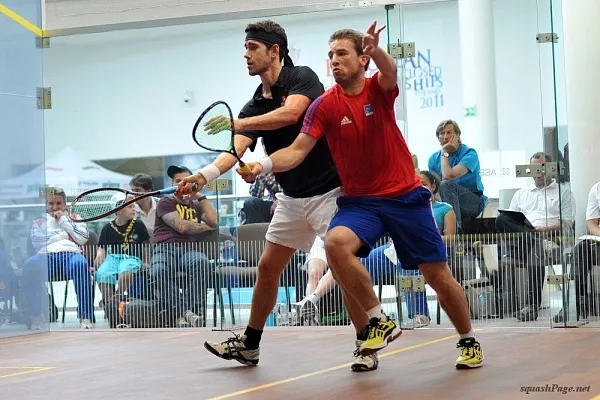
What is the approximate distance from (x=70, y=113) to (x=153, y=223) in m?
1.16

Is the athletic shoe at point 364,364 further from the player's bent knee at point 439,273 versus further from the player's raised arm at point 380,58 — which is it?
the player's raised arm at point 380,58

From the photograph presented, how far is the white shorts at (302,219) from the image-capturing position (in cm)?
473

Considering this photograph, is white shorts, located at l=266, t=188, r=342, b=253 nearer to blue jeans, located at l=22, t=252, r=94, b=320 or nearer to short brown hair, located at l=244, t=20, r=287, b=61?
short brown hair, located at l=244, t=20, r=287, b=61

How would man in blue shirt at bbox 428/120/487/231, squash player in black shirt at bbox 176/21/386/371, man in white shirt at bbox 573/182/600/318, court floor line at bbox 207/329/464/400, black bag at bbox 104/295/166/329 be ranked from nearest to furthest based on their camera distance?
court floor line at bbox 207/329/464/400 → squash player in black shirt at bbox 176/21/386/371 → man in white shirt at bbox 573/182/600/318 → man in blue shirt at bbox 428/120/487/231 → black bag at bbox 104/295/166/329

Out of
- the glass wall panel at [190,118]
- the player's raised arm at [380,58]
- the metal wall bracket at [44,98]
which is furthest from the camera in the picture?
the metal wall bracket at [44,98]

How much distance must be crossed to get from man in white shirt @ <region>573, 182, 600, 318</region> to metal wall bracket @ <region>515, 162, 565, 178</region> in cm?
34

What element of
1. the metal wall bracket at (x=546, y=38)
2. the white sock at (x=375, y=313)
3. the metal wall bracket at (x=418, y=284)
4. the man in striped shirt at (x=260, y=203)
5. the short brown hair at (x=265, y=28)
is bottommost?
the metal wall bracket at (x=418, y=284)

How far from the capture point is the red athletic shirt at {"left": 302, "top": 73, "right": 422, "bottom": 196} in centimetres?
438

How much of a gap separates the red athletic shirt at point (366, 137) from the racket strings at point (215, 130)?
36 centimetres

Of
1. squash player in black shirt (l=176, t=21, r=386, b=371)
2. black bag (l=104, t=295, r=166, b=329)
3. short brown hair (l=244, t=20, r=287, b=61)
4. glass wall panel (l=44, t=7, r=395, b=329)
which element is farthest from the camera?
black bag (l=104, t=295, r=166, b=329)

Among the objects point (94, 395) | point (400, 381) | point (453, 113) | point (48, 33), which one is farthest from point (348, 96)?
point (48, 33)

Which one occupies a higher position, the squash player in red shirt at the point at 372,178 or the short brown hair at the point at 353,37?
the short brown hair at the point at 353,37

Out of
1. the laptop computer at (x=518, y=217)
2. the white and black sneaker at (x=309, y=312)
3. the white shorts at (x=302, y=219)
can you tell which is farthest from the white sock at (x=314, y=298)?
the white shorts at (x=302, y=219)

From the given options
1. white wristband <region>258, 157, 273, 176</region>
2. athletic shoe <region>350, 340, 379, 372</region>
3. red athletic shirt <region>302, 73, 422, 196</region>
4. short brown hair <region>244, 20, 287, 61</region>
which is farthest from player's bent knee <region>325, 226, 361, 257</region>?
short brown hair <region>244, 20, 287, 61</region>
